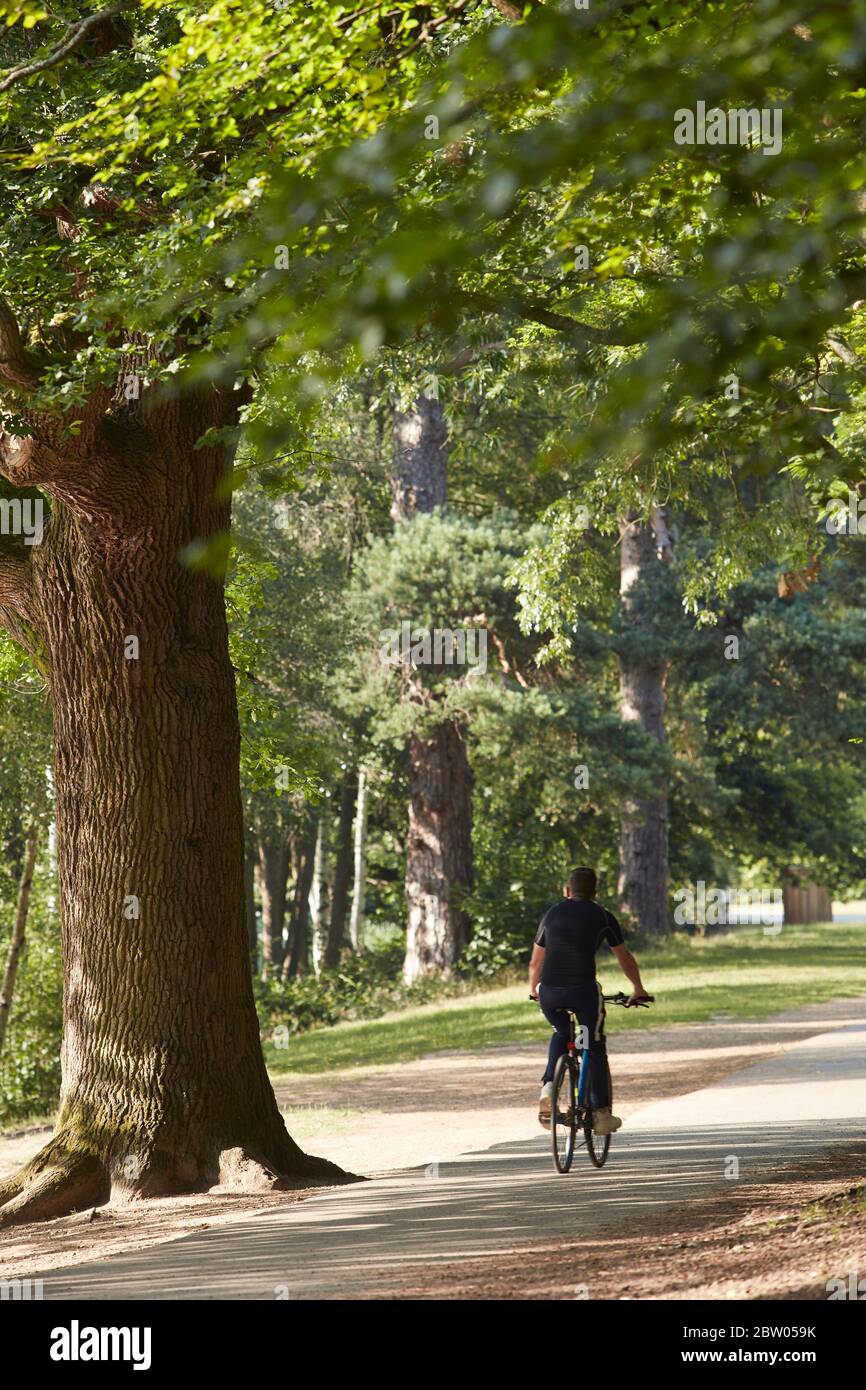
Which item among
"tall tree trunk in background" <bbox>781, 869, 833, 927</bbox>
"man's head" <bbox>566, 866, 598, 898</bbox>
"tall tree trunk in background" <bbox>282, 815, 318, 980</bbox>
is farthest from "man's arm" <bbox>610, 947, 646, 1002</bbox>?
"tall tree trunk in background" <bbox>781, 869, 833, 927</bbox>

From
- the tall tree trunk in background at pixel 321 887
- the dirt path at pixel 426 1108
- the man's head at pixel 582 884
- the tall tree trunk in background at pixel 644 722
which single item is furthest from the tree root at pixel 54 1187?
the tall tree trunk in background at pixel 321 887

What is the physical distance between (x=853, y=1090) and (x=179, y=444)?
7773mm

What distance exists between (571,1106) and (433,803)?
22.5m

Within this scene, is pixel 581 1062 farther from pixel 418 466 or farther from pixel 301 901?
pixel 301 901

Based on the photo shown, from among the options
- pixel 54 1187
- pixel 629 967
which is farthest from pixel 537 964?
pixel 54 1187

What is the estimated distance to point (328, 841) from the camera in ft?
160

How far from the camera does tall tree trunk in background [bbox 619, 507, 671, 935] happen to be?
36.3 metres

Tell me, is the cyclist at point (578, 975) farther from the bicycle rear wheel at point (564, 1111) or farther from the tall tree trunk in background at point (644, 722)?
the tall tree trunk in background at point (644, 722)

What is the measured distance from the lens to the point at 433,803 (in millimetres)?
33625

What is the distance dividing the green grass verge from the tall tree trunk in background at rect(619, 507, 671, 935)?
3.50 feet

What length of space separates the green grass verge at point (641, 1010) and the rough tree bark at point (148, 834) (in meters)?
9.96

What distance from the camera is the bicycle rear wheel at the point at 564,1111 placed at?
11.0m

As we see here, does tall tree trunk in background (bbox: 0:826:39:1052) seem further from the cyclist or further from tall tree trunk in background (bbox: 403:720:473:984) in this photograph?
the cyclist
